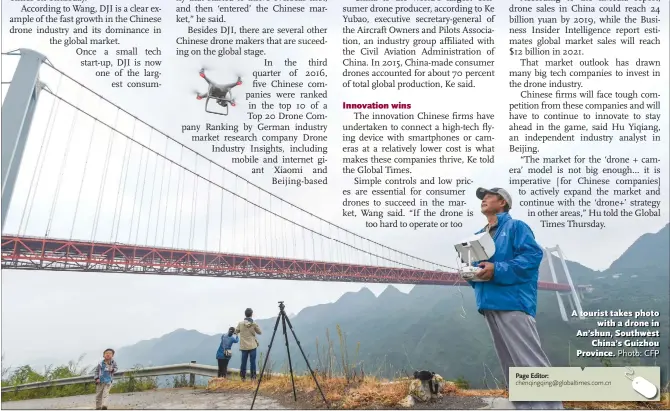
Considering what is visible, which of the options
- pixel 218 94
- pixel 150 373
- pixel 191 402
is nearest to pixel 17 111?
pixel 218 94

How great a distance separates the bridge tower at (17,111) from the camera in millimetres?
4760

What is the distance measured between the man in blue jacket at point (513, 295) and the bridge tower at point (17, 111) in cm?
521

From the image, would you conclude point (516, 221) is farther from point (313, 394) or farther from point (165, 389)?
point (165, 389)

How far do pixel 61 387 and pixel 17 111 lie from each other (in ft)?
12.6

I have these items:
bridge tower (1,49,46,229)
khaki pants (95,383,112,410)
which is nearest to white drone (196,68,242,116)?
bridge tower (1,49,46,229)

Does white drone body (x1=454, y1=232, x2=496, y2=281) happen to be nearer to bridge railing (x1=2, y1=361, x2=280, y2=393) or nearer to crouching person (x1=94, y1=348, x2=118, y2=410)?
crouching person (x1=94, y1=348, x2=118, y2=410)

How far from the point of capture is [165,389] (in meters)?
5.32

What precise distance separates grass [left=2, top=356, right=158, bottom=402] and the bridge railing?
0.07 metres

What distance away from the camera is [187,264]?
938cm

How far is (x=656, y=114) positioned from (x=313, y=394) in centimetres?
495

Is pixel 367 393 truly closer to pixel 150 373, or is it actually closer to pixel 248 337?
pixel 248 337

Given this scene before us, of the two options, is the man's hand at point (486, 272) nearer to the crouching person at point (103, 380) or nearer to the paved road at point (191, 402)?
the paved road at point (191, 402)

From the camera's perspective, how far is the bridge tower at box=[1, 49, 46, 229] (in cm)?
476

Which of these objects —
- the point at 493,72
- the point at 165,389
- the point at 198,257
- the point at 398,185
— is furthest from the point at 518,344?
the point at 198,257
